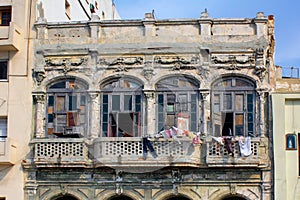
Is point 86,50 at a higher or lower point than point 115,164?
higher

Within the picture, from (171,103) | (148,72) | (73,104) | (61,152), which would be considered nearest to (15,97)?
(73,104)

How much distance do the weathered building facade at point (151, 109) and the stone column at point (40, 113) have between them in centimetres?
4

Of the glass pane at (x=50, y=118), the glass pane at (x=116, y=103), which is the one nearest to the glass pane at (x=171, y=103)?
the glass pane at (x=116, y=103)

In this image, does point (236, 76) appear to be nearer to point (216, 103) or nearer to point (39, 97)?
point (216, 103)

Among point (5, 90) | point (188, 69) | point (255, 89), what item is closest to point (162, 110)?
point (188, 69)

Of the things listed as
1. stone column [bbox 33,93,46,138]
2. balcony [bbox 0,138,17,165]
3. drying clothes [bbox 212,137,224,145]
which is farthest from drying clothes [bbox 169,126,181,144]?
balcony [bbox 0,138,17,165]

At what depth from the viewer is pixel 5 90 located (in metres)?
26.4

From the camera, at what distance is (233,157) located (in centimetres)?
2469

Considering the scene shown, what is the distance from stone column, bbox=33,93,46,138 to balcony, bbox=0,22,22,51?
2.03 meters

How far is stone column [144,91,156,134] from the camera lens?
25641 mm

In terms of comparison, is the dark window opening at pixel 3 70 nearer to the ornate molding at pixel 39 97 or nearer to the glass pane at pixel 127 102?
the ornate molding at pixel 39 97

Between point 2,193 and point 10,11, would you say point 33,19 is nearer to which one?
point 10,11

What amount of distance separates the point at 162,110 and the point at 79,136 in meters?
3.21

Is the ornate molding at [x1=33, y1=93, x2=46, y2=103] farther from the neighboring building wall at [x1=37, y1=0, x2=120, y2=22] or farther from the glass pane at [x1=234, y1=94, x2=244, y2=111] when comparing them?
the glass pane at [x1=234, y1=94, x2=244, y2=111]
